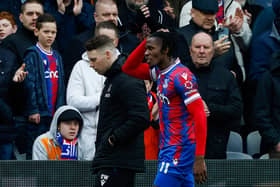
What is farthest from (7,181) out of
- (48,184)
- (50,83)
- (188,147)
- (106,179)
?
(188,147)

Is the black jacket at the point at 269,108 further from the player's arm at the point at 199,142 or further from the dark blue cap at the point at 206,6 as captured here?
the player's arm at the point at 199,142

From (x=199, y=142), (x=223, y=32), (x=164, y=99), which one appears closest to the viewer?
(x=199, y=142)

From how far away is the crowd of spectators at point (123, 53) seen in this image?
9367 mm

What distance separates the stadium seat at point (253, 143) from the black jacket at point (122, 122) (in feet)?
9.81

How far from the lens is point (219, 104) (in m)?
9.37

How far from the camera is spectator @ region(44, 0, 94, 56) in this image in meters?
10.8

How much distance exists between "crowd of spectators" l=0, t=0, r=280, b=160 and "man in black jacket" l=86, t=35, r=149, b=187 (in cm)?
133

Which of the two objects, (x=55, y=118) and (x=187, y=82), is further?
(x=55, y=118)

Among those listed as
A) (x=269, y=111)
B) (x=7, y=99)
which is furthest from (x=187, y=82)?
(x=7, y=99)

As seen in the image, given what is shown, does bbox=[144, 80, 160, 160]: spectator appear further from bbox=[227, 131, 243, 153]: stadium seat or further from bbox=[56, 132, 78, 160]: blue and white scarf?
bbox=[227, 131, 243, 153]: stadium seat

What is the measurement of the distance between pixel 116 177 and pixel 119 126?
47 cm

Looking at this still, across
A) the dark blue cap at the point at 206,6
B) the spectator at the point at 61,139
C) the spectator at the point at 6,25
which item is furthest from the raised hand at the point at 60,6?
the spectator at the point at 61,139

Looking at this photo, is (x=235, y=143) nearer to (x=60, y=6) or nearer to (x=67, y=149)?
(x=67, y=149)

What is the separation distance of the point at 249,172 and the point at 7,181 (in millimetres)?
2729
